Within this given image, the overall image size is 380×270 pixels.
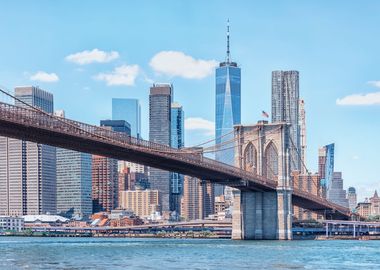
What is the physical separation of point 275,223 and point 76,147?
90.0ft

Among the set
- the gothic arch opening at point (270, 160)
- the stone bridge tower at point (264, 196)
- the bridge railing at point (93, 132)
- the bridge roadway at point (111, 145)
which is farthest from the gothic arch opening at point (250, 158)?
the bridge railing at point (93, 132)

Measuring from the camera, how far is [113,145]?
63.8m

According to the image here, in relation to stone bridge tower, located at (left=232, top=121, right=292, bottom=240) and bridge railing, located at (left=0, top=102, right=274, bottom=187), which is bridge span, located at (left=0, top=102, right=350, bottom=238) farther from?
stone bridge tower, located at (left=232, top=121, right=292, bottom=240)

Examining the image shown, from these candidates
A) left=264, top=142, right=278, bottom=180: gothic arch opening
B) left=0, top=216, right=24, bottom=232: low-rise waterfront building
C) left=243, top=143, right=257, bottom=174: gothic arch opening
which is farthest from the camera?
left=0, top=216, right=24, bottom=232: low-rise waterfront building

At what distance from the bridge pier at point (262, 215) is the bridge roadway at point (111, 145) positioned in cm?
174

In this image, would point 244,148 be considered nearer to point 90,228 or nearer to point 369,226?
point 369,226

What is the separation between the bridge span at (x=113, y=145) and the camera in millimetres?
55975

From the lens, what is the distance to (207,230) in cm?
15100

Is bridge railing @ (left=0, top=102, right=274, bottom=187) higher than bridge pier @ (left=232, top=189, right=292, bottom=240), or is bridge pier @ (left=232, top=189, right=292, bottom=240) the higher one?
bridge railing @ (left=0, top=102, right=274, bottom=187)

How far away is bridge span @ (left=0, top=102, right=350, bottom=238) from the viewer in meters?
56.0

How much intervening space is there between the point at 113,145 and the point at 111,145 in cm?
14

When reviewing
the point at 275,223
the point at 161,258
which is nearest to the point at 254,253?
the point at 161,258

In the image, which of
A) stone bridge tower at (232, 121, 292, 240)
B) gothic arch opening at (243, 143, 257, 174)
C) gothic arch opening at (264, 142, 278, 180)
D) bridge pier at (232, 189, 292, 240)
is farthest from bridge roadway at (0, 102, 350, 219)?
gothic arch opening at (243, 143, 257, 174)

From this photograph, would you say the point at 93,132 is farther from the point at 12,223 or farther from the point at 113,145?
the point at 12,223
